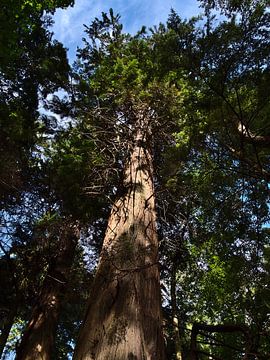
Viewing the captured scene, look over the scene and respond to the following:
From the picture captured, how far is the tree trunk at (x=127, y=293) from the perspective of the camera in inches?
97.9

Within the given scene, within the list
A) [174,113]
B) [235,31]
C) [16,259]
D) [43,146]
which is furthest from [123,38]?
[16,259]

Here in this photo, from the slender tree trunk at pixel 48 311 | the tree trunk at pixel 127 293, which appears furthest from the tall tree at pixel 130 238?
the slender tree trunk at pixel 48 311

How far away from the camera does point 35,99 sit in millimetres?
9711

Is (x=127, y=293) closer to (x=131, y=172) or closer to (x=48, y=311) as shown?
(x=131, y=172)

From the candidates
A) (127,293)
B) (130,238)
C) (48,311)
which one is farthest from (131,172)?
(48,311)

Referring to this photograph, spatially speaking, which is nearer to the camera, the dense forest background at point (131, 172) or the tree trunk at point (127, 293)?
the tree trunk at point (127, 293)

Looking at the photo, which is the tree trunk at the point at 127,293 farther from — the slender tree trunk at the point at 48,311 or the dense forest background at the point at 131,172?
the slender tree trunk at the point at 48,311

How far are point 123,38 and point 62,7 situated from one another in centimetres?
217

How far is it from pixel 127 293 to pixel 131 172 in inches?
93.2

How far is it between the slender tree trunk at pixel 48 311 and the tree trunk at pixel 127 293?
2.41m

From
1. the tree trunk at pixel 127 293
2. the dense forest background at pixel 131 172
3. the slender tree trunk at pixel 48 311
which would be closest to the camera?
the tree trunk at pixel 127 293

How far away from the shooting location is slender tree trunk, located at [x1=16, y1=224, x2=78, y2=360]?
6.13 meters

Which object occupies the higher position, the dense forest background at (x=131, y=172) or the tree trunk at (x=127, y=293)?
the dense forest background at (x=131, y=172)

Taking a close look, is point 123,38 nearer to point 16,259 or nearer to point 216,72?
point 216,72
